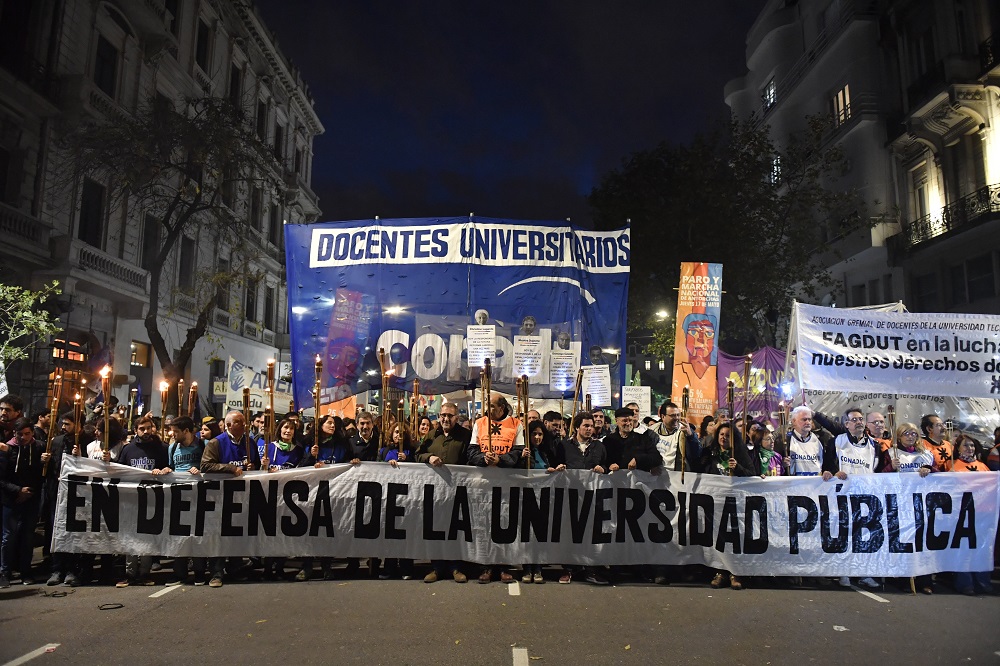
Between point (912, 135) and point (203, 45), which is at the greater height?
point (203, 45)

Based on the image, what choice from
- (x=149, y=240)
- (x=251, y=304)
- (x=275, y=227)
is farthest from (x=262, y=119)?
(x=149, y=240)

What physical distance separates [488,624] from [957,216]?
69.8ft

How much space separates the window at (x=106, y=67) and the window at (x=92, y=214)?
275 centimetres

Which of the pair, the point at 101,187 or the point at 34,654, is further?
the point at 101,187

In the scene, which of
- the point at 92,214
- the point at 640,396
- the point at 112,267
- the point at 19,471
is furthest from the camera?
the point at 92,214

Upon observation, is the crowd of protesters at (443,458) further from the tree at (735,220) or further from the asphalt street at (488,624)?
the tree at (735,220)

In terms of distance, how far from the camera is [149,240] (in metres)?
22.7

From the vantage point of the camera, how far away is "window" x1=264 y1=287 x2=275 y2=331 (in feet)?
112

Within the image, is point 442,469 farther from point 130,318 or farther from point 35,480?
point 130,318

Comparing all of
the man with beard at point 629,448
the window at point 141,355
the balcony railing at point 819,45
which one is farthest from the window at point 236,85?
the man with beard at point 629,448

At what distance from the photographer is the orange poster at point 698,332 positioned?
10.9 metres

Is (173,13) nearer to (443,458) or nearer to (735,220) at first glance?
(735,220)

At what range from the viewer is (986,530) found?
723 centimetres

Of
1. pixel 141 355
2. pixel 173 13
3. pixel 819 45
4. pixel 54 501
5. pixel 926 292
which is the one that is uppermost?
pixel 819 45
